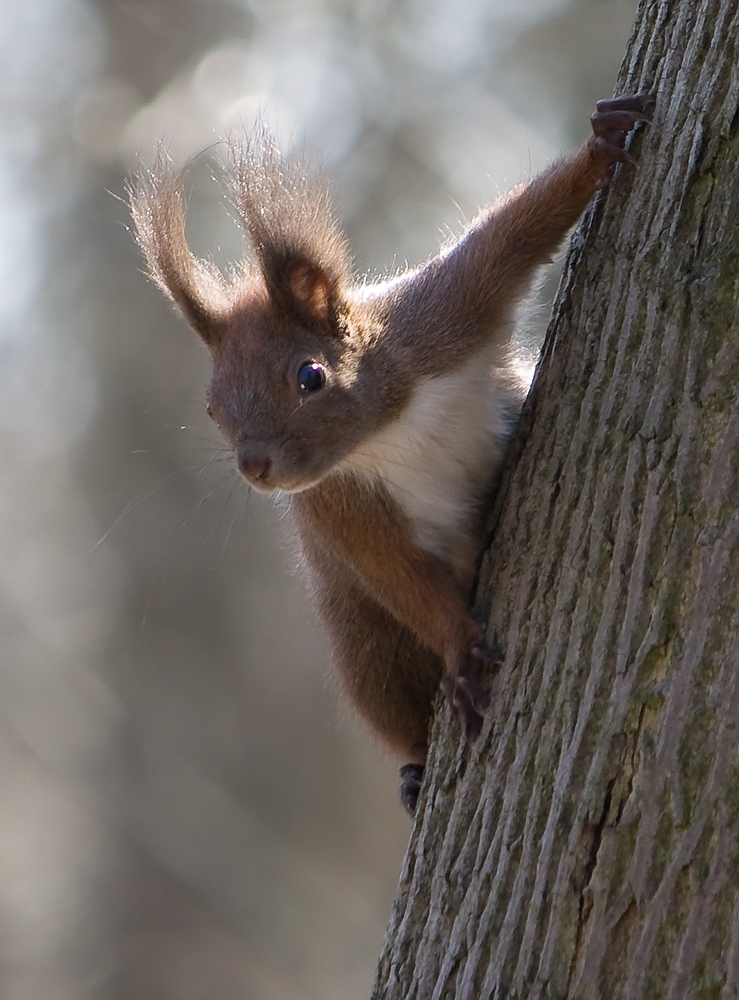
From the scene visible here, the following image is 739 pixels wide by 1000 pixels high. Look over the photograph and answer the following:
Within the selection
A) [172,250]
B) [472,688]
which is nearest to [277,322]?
[172,250]

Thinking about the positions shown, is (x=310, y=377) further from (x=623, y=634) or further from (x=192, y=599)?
(x=192, y=599)

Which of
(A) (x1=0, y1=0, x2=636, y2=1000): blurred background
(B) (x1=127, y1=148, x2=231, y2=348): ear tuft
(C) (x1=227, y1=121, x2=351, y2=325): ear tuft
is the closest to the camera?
(C) (x1=227, y1=121, x2=351, y2=325): ear tuft

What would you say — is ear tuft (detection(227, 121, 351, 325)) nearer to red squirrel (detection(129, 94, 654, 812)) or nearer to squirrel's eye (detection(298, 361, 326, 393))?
red squirrel (detection(129, 94, 654, 812))

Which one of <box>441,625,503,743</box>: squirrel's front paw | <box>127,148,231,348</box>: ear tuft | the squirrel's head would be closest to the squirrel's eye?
the squirrel's head

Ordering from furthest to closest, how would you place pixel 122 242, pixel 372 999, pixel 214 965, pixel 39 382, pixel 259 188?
pixel 39 382, pixel 122 242, pixel 214 965, pixel 259 188, pixel 372 999

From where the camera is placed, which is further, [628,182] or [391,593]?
[391,593]

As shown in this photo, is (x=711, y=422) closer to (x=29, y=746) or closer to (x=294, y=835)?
(x=294, y=835)

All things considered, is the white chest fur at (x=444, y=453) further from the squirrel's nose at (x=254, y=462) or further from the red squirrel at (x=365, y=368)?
the squirrel's nose at (x=254, y=462)

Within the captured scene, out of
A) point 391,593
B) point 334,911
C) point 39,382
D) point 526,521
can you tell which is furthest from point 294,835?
point 526,521
